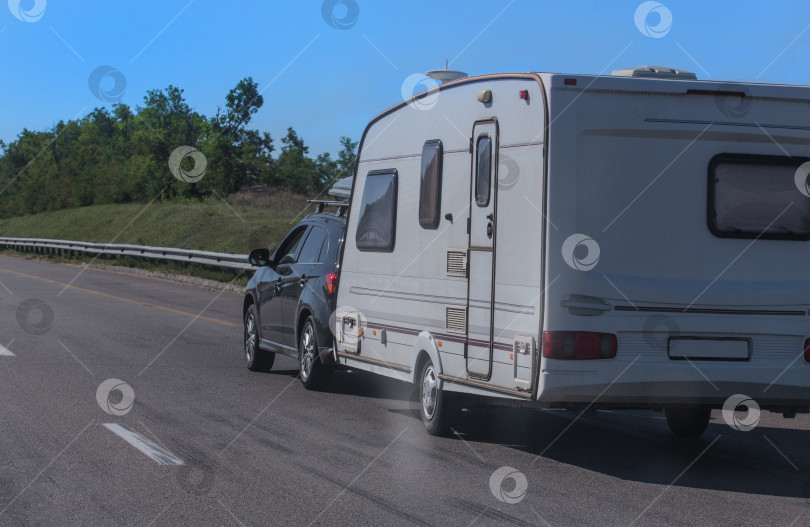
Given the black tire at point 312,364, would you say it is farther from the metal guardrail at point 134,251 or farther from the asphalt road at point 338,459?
the metal guardrail at point 134,251

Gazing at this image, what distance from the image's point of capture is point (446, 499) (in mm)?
6414

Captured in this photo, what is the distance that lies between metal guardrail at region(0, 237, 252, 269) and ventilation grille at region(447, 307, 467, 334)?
19.2 m

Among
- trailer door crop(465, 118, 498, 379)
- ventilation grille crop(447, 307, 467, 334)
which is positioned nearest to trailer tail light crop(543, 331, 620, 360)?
trailer door crop(465, 118, 498, 379)

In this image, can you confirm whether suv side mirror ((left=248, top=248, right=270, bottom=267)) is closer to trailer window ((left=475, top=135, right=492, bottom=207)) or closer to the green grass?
trailer window ((left=475, top=135, right=492, bottom=207))

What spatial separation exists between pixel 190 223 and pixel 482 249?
43.8 m

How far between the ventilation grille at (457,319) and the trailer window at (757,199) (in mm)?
1981

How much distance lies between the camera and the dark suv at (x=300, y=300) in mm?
11047

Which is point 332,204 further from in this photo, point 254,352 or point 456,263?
point 456,263

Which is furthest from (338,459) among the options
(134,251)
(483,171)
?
(134,251)

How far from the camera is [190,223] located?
5050 cm

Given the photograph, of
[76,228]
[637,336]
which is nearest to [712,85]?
[637,336]

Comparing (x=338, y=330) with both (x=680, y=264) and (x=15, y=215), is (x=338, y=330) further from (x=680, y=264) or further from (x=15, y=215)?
(x=15, y=215)

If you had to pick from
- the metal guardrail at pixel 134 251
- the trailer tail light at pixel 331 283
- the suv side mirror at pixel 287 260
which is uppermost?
the suv side mirror at pixel 287 260

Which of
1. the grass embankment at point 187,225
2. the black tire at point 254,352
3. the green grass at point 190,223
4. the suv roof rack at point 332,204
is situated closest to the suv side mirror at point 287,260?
the suv roof rack at point 332,204
